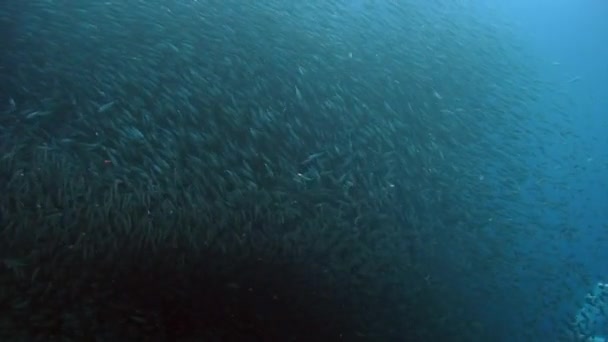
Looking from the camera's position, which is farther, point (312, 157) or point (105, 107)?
point (312, 157)

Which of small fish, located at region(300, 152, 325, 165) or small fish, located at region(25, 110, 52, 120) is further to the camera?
small fish, located at region(300, 152, 325, 165)

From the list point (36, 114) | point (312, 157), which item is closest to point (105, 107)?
point (36, 114)

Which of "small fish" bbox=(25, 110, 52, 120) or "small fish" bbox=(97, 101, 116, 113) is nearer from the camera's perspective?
"small fish" bbox=(25, 110, 52, 120)

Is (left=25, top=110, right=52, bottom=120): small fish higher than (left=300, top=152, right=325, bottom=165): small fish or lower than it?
higher

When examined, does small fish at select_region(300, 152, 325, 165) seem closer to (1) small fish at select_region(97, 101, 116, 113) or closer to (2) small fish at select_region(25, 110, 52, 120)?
(1) small fish at select_region(97, 101, 116, 113)

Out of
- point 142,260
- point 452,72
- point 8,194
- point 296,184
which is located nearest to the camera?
point 8,194

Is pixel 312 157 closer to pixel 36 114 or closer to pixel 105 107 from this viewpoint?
pixel 105 107

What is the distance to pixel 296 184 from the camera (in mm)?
2420

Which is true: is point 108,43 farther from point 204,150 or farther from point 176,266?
point 176,266

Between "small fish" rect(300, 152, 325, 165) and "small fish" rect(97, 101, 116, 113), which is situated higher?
"small fish" rect(97, 101, 116, 113)

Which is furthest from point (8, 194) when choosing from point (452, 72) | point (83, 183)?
point (452, 72)

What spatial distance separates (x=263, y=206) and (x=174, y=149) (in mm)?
362

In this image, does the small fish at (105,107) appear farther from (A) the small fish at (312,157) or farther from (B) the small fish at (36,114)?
(A) the small fish at (312,157)

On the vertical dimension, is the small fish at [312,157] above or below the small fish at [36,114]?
below
